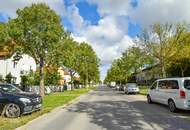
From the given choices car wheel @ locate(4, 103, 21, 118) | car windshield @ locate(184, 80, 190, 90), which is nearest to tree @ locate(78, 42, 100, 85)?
car windshield @ locate(184, 80, 190, 90)

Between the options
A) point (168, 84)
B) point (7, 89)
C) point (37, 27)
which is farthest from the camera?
point (37, 27)

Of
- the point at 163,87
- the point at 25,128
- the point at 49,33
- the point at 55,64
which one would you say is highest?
the point at 49,33

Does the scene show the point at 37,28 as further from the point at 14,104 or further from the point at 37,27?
the point at 14,104

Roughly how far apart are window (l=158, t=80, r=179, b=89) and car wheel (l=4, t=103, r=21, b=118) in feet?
26.3

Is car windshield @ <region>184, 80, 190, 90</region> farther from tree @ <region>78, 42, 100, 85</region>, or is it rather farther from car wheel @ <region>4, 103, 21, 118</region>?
tree @ <region>78, 42, 100, 85</region>

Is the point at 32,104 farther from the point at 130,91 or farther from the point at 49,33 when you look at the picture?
the point at 130,91

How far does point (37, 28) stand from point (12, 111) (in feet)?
63.5

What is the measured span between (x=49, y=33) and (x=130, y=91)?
1589cm

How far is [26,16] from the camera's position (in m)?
32.7

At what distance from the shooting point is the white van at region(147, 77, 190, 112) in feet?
51.4

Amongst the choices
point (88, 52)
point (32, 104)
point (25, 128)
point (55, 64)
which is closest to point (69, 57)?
point (55, 64)

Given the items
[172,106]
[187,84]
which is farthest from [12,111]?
[187,84]

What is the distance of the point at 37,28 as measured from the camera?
1288 inches

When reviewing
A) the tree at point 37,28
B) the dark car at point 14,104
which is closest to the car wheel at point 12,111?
the dark car at point 14,104
